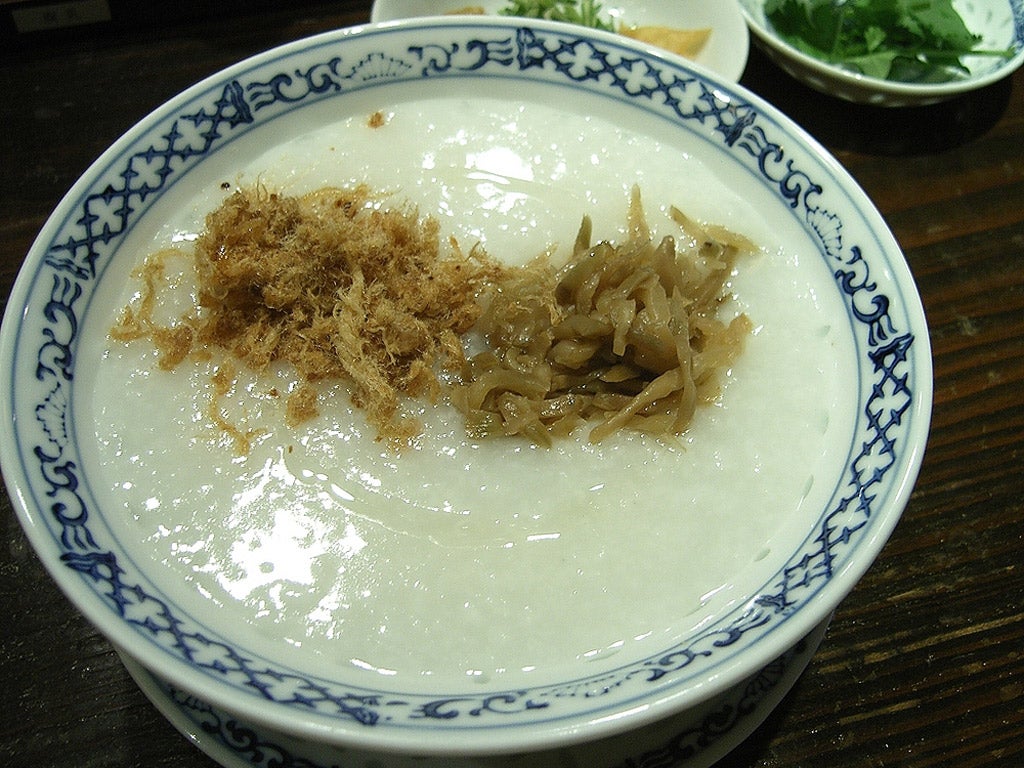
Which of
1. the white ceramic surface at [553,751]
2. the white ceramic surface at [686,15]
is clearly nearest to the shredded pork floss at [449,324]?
the white ceramic surface at [553,751]

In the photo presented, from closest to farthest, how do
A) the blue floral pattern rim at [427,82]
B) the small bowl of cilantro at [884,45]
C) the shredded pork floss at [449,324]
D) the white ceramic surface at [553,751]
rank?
1. the blue floral pattern rim at [427,82]
2. the white ceramic surface at [553,751]
3. the shredded pork floss at [449,324]
4. the small bowl of cilantro at [884,45]

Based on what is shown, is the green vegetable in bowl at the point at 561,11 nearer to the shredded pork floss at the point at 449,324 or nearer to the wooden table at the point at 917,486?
the wooden table at the point at 917,486

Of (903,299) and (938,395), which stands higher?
(903,299)

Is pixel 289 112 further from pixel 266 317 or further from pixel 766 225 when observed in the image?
pixel 766 225

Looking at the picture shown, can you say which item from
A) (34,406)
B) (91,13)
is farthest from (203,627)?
(91,13)

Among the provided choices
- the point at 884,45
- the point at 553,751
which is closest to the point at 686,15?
the point at 884,45

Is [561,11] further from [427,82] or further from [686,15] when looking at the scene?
[427,82]
